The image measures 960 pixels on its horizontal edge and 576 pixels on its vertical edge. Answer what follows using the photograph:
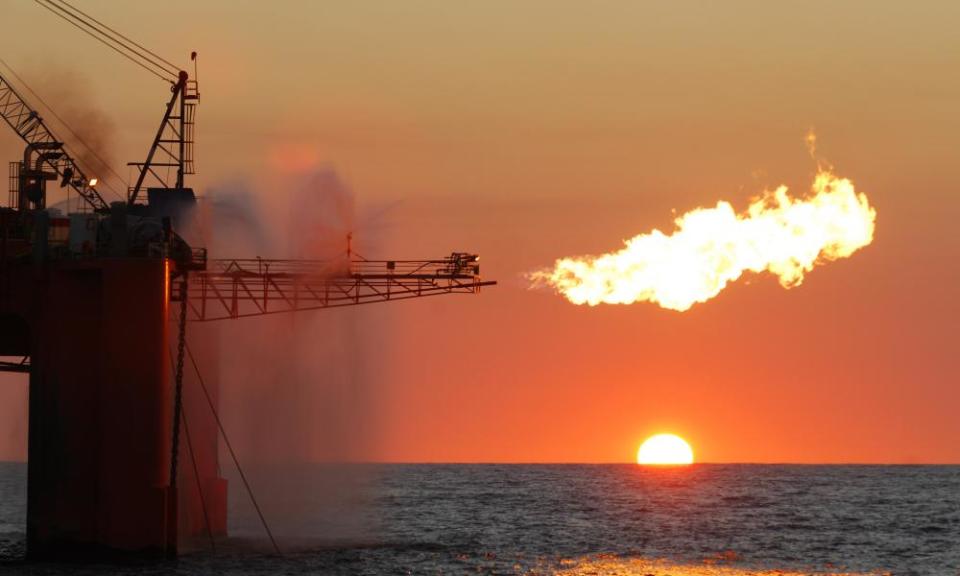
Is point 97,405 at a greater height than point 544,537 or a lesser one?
greater

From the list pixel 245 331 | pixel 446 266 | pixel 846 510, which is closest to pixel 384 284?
pixel 446 266

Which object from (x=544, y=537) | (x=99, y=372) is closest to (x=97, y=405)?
(x=99, y=372)

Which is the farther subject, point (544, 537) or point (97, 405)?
point (544, 537)

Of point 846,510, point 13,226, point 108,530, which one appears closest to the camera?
point 108,530

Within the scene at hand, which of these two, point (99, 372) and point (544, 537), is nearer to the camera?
point (99, 372)

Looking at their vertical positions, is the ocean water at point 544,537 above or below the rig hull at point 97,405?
below

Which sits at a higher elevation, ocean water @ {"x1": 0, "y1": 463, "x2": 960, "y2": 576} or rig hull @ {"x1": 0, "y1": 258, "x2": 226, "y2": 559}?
rig hull @ {"x1": 0, "y1": 258, "x2": 226, "y2": 559}

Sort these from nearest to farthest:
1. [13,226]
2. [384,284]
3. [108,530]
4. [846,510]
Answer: [108,530]
[13,226]
[384,284]
[846,510]

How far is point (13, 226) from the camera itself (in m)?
70.5

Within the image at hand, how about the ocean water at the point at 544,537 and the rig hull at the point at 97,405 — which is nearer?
the rig hull at the point at 97,405

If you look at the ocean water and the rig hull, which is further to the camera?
the ocean water

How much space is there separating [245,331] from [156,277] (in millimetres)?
19067

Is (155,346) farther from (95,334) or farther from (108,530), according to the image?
(108,530)

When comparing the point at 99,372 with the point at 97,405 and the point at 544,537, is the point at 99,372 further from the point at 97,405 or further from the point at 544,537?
the point at 544,537
